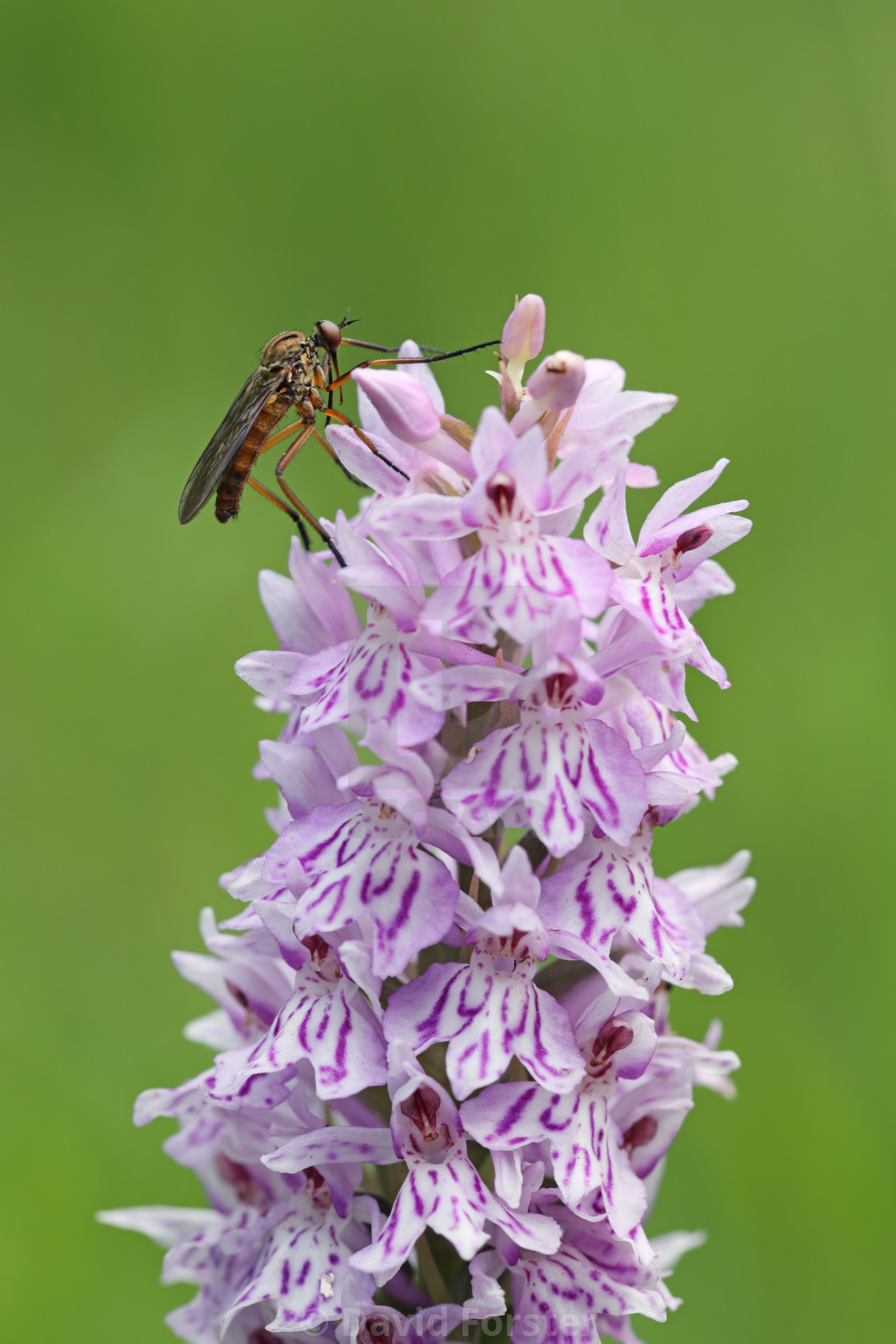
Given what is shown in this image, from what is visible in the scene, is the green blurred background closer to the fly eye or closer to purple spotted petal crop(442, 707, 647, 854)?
the fly eye

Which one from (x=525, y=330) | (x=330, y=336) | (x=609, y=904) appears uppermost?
(x=330, y=336)

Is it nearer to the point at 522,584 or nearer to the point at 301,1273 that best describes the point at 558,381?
the point at 522,584

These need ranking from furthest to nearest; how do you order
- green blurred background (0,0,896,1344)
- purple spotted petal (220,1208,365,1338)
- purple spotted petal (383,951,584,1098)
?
1. green blurred background (0,0,896,1344)
2. purple spotted petal (220,1208,365,1338)
3. purple spotted petal (383,951,584,1098)

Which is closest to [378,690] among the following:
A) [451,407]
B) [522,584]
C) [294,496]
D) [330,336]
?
[522,584]

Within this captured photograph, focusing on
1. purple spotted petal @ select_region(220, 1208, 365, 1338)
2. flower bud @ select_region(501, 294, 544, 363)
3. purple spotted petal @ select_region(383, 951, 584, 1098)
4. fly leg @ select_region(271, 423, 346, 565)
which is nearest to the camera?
purple spotted petal @ select_region(383, 951, 584, 1098)

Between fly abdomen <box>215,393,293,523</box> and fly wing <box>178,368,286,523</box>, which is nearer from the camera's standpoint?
fly wing <box>178,368,286,523</box>

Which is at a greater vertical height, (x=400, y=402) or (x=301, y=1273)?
(x=400, y=402)

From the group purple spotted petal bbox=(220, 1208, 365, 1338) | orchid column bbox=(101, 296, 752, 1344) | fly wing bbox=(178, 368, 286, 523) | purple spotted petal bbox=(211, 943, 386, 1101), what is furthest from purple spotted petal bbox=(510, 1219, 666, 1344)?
fly wing bbox=(178, 368, 286, 523)
